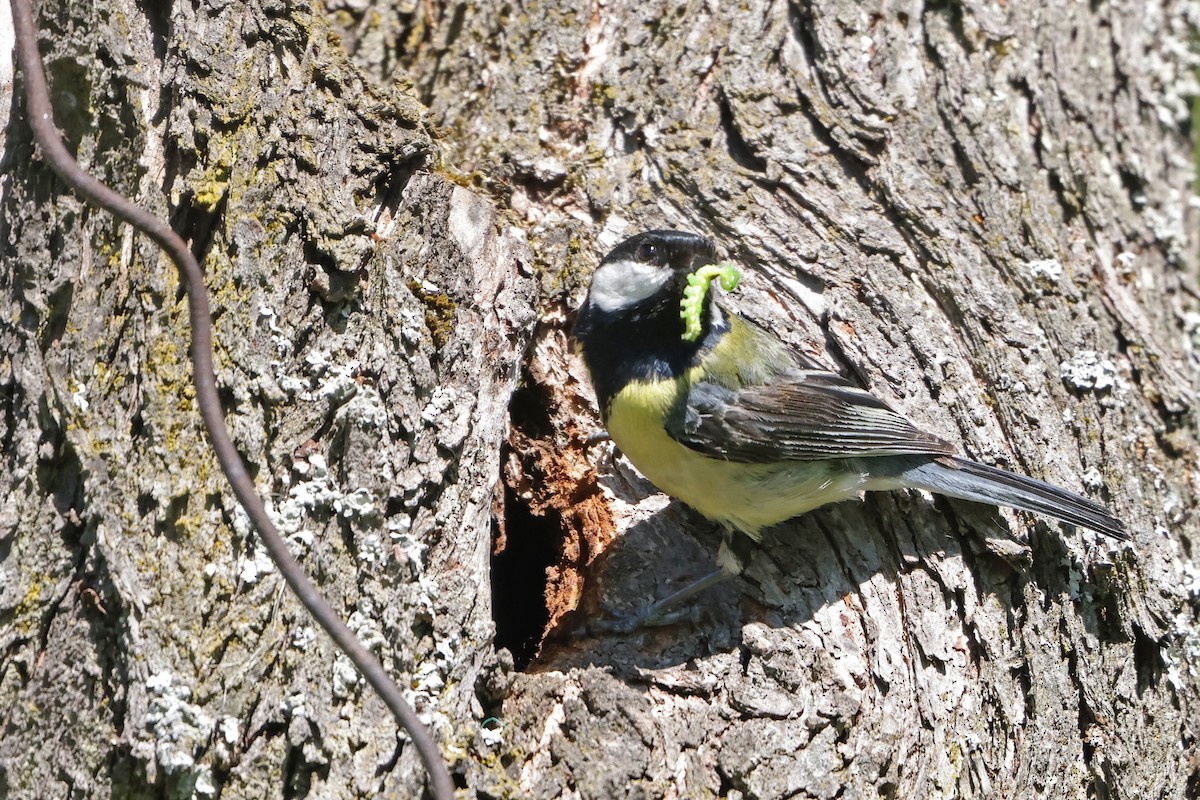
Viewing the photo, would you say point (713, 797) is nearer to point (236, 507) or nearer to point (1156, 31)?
point (236, 507)

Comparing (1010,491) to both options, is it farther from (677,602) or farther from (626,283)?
(626,283)

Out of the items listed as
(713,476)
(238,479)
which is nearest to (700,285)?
(713,476)

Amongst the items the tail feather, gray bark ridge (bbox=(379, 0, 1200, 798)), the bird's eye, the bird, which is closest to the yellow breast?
the bird

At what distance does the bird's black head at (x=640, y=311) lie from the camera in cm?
304

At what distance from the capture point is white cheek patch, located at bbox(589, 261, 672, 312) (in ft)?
10.1

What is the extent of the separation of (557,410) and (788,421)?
696 millimetres

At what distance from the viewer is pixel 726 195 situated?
3.49 metres

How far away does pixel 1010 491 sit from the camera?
9.61ft

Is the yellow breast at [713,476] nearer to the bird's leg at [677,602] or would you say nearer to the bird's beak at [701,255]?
the bird's leg at [677,602]

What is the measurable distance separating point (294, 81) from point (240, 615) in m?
1.43

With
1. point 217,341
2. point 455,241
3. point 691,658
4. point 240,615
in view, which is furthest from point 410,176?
point 691,658

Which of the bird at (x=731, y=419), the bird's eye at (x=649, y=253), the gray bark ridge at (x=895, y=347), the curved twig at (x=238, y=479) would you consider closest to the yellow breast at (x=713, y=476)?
the bird at (x=731, y=419)

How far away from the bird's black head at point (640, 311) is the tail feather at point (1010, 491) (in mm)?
763

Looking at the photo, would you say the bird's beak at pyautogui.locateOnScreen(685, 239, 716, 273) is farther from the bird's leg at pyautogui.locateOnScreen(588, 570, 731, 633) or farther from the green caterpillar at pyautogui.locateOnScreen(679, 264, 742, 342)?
the bird's leg at pyautogui.locateOnScreen(588, 570, 731, 633)
